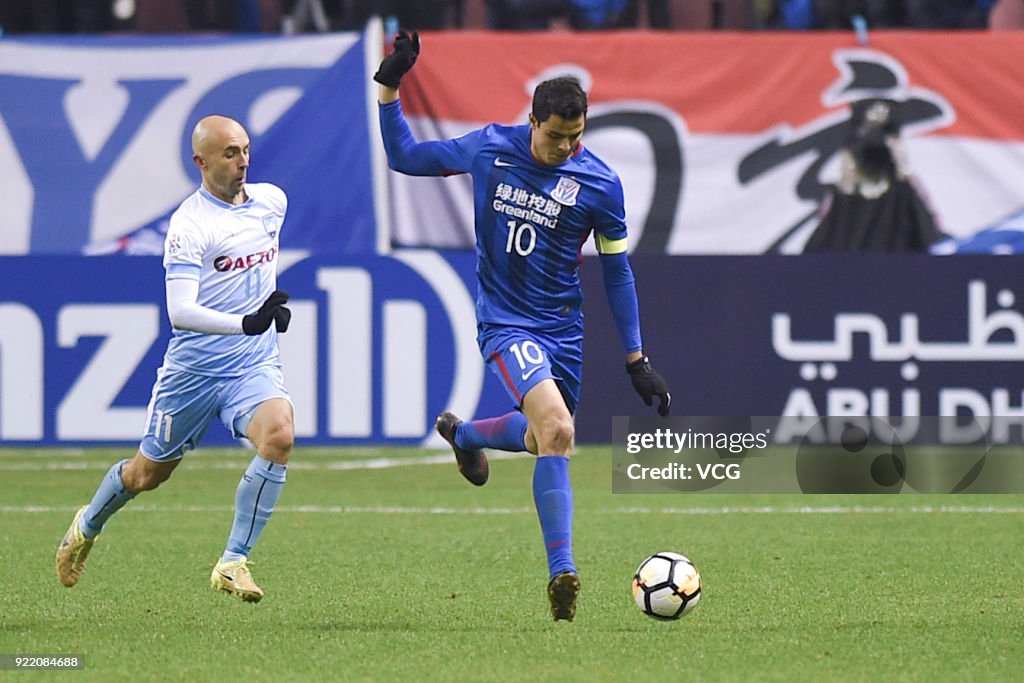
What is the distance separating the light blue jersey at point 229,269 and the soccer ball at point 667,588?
1.96 m

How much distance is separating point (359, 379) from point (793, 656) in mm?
7403

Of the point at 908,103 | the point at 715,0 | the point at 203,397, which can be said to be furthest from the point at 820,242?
the point at 203,397

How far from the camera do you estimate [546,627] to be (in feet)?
Answer: 21.8

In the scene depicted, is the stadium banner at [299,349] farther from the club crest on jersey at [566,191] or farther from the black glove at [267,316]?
the black glove at [267,316]

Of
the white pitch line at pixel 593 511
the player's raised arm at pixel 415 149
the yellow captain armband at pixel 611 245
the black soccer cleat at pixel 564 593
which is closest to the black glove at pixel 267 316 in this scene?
the player's raised arm at pixel 415 149

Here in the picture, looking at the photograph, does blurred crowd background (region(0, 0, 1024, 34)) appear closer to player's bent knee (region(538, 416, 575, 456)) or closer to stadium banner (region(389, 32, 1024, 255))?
stadium banner (region(389, 32, 1024, 255))

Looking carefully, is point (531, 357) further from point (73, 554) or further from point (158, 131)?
point (158, 131)

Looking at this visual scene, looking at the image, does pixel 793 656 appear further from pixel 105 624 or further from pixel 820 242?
pixel 820 242

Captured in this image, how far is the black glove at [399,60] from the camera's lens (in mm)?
6914

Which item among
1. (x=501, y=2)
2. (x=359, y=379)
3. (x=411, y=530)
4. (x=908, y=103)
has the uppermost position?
(x=501, y=2)

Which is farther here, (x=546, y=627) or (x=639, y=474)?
(x=639, y=474)

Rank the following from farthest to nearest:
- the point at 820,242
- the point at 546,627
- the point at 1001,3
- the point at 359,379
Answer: the point at 1001,3
the point at 820,242
the point at 359,379
the point at 546,627

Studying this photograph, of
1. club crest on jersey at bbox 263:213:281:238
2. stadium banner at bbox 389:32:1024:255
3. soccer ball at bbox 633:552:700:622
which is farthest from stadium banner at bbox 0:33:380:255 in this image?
soccer ball at bbox 633:552:700:622

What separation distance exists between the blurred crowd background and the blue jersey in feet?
29.1
